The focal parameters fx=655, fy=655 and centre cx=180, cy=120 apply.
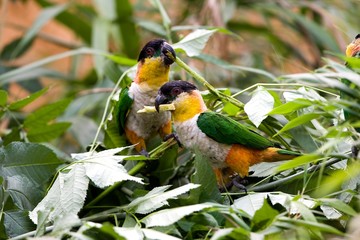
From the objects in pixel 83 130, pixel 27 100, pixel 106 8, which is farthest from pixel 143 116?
pixel 106 8

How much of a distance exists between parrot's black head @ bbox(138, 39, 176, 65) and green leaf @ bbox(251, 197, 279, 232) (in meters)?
0.46

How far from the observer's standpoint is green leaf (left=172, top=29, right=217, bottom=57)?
1427 millimetres

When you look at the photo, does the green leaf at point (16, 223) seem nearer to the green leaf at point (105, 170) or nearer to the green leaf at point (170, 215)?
the green leaf at point (105, 170)

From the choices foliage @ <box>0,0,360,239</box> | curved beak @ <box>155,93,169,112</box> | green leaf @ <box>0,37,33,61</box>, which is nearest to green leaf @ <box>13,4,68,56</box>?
green leaf @ <box>0,37,33,61</box>

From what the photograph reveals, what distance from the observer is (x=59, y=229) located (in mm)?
958

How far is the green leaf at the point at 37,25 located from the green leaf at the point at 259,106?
60.4 inches

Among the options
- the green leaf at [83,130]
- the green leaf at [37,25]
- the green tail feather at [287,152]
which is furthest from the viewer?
the green leaf at [37,25]

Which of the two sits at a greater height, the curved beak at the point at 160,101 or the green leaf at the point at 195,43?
the green leaf at the point at 195,43

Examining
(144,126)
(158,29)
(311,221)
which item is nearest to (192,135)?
(144,126)

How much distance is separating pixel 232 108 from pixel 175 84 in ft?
0.40

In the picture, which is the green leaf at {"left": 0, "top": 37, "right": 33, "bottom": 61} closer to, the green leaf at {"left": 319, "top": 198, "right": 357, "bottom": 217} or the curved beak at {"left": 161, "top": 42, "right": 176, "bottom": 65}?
the curved beak at {"left": 161, "top": 42, "right": 176, "bottom": 65}

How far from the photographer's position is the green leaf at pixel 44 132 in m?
1.55

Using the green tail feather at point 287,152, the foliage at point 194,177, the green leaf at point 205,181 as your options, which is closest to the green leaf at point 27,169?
the foliage at point 194,177

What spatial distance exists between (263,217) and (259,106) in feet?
0.87
